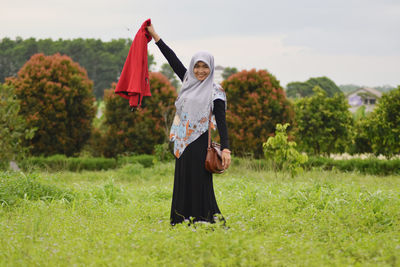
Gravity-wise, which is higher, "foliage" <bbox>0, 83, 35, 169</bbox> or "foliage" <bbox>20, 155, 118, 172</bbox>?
"foliage" <bbox>0, 83, 35, 169</bbox>

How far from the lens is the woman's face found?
4258 millimetres

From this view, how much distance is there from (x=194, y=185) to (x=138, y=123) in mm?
7568

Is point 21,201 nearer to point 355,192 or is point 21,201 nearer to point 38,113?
point 355,192

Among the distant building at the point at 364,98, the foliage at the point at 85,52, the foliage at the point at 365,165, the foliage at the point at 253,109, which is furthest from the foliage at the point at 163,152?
the distant building at the point at 364,98

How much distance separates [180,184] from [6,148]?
679 centimetres

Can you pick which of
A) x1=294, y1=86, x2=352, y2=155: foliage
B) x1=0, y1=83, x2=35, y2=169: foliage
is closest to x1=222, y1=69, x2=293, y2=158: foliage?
x1=294, y1=86, x2=352, y2=155: foliage

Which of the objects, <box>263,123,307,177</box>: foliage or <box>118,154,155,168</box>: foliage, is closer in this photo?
<box>263,123,307,177</box>: foliage

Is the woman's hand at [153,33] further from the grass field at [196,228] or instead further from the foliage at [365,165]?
the foliage at [365,165]

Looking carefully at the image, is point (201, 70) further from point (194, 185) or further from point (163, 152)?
point (163, 152)

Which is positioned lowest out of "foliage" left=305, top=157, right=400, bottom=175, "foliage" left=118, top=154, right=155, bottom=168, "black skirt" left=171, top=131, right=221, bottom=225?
"foliage" left=118, top=154, right=155, bottom=168

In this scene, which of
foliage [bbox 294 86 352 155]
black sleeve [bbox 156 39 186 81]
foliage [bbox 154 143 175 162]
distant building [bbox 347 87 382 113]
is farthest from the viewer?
distant building [bbox 347 87 382 113]

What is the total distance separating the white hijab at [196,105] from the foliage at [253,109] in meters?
6.40

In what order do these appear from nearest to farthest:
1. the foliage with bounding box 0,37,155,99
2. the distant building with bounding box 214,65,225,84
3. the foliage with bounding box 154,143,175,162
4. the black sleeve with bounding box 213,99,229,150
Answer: the black sleeve with bounding box 213,99,229,150 → the foliage with bounding box 154,143,175,162 → the foliage with bounding box 0,37,155,99 → the distant building with bounding box 214,65,225,84

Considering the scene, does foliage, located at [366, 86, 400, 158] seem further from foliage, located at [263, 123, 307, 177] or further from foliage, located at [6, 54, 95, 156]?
foliage, located at [6, 54, 95, 156]
